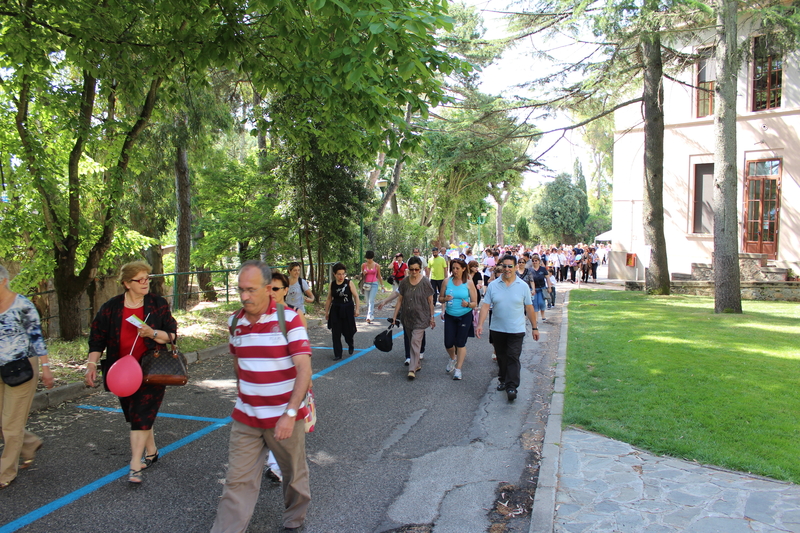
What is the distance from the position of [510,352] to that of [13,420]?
5.32 metres

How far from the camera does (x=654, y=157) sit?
731 inches

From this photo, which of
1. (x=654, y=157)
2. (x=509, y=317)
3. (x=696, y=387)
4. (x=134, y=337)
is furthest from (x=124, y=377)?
(x=654, y=157)

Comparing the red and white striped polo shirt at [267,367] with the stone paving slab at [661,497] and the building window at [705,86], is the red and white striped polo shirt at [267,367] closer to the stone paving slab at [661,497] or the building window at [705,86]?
the stone paving slab at [661,497]

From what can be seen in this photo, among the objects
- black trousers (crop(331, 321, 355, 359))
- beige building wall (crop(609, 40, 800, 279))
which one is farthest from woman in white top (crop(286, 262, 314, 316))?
beige building wall (crop(609, 40, 800, 279))

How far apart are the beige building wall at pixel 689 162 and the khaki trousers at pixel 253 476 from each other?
63.4 feet

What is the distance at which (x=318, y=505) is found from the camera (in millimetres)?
4188

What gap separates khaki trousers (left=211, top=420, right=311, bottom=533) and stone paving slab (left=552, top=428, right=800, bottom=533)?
1.78 metres

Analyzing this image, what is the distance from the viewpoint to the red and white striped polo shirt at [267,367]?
343cm

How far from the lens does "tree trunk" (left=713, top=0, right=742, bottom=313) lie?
14273 millimetres

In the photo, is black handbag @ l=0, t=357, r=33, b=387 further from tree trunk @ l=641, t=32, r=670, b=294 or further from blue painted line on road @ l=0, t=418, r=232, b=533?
tree trunk @ l=641, t=32, r=670, b=294

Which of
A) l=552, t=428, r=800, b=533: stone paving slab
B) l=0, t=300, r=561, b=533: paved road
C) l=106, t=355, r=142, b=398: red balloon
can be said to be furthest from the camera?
l=106, t=355, r=142, b=398: red balloon

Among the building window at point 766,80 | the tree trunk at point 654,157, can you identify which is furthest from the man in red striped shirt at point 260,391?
the building window at point 766,80

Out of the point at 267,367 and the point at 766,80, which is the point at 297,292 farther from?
the point at 766,80

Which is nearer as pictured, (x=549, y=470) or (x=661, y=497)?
(x=661, y=497)
